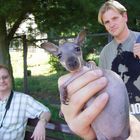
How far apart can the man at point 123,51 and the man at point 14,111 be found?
1.31 metres

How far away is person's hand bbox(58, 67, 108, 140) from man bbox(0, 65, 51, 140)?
1566mm

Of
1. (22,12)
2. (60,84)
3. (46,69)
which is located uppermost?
(22,12)

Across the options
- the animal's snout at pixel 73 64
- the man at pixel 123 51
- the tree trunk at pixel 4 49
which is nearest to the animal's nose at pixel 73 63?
the animal's snout at pixel 73 64

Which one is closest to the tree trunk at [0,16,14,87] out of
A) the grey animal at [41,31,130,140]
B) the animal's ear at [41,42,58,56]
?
the animal's ear at [41,42,58,56]

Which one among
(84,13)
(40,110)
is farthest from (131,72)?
(84,13)

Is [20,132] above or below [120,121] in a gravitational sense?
below

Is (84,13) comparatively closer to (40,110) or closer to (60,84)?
(40,110)

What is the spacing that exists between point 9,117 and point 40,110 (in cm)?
31

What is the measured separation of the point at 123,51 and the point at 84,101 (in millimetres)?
695

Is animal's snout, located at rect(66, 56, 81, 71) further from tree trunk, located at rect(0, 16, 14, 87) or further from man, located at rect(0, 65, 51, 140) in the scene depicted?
tree trunk, located at rect(0, 16, 14, 87)

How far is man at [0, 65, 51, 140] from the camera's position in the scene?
4449 mm

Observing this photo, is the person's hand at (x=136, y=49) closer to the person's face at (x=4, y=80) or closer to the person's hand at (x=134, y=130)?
the person's hand at (x=134, y=130)

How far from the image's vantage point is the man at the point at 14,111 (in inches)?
175

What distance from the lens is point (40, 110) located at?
4500 mm
